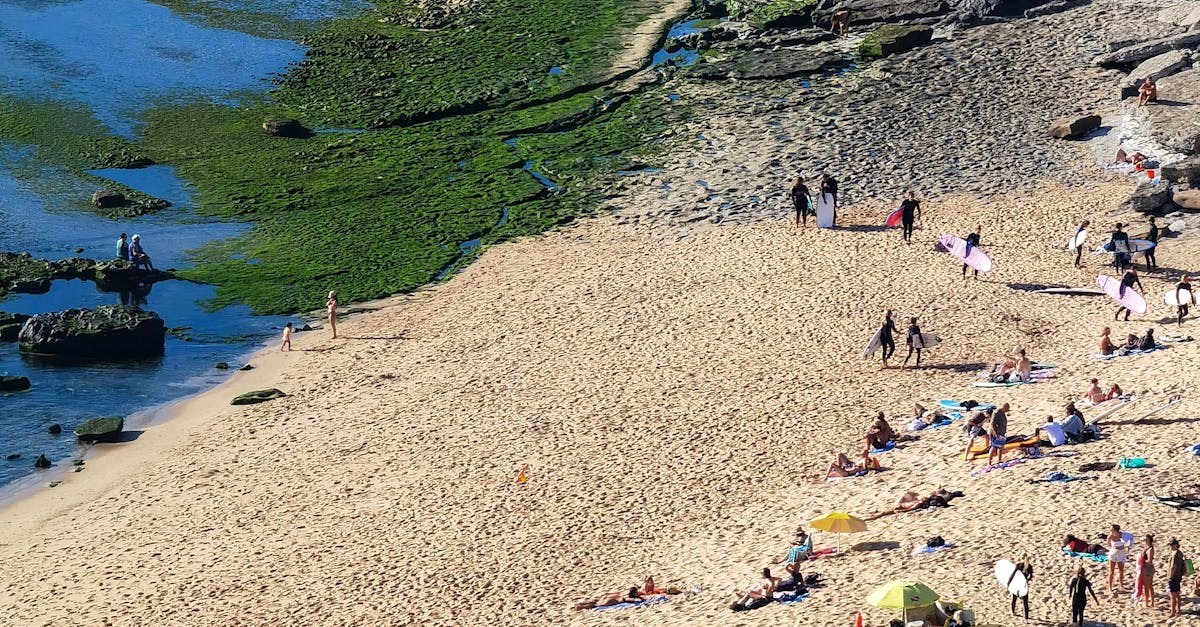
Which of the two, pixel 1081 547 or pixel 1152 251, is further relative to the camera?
pixel 1152 251

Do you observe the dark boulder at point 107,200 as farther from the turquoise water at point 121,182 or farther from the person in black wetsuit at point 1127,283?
the person in black wetsuit at point 1127,283

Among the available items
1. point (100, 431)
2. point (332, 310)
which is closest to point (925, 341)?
point (332, 310)

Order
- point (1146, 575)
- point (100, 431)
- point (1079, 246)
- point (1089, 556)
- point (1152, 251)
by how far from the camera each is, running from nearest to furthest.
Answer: point (1146, 575)
point (1089, 556)
point (100, 431)
point (1152, 251)
point (1079, 246)

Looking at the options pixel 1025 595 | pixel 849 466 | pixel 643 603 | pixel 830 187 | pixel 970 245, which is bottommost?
pixel 643 603

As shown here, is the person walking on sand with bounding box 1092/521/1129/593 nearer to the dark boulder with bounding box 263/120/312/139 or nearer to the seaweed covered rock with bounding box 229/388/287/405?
the seaweed covered rock with bounding box 229/388/287/405

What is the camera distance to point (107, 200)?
48.4m

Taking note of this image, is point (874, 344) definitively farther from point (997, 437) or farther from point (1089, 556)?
point (1089, 556)

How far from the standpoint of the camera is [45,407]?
3725cm

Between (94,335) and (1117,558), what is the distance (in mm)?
26098

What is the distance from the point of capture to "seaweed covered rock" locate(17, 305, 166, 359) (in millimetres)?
39375

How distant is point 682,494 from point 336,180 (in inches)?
932

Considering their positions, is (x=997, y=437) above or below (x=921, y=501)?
above

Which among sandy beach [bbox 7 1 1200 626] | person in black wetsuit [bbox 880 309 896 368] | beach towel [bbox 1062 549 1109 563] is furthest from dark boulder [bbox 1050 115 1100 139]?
beach towel [bbox 1062 549 1109 563]

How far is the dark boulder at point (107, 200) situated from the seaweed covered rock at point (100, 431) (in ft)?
46.7
